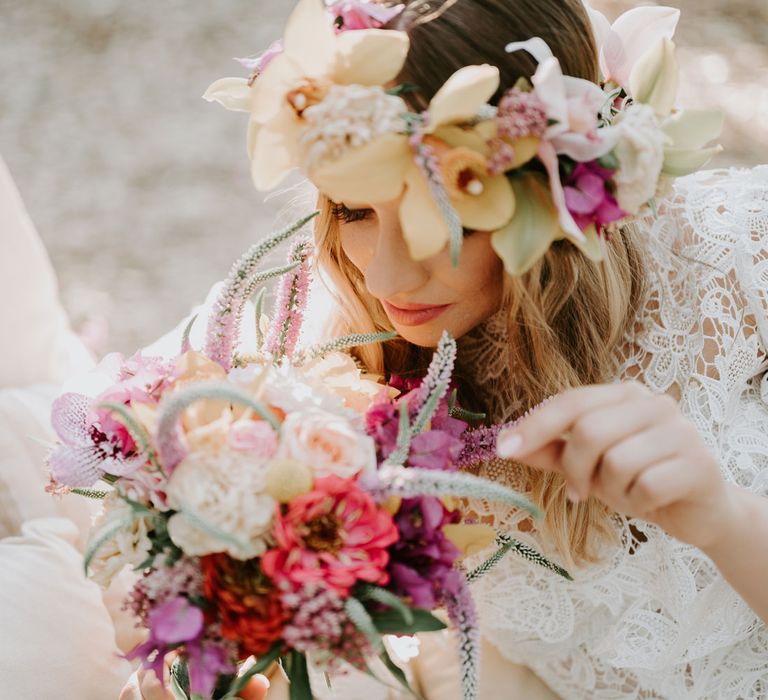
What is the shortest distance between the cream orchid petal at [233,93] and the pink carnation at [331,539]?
42cm

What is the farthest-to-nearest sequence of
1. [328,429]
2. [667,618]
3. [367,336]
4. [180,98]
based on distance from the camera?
1. [180,98]
2. [667,618]
3. [367,336]
4. [328,429]

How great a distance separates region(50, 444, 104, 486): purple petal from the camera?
77 cm

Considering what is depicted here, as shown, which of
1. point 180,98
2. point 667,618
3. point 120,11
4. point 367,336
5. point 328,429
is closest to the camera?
point 328,429

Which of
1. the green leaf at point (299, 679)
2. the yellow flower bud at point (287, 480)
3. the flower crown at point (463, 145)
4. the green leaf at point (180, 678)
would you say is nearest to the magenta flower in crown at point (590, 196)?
the flower crown at point (463, 145)

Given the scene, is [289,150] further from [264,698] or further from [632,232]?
[264,698]

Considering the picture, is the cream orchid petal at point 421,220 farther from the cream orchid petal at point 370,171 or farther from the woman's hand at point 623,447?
the woman's hand at point 623,447

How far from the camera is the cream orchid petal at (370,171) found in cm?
71

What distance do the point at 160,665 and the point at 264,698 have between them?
48 cm

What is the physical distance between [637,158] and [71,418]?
555mm

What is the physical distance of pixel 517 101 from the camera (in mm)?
726

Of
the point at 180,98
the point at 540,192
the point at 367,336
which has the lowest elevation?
the point at 180,98

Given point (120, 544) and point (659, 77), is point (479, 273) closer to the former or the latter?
point (659, 77)

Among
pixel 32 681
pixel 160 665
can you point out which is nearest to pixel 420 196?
pixel 160 665

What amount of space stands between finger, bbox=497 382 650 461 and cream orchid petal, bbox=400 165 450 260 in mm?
163
